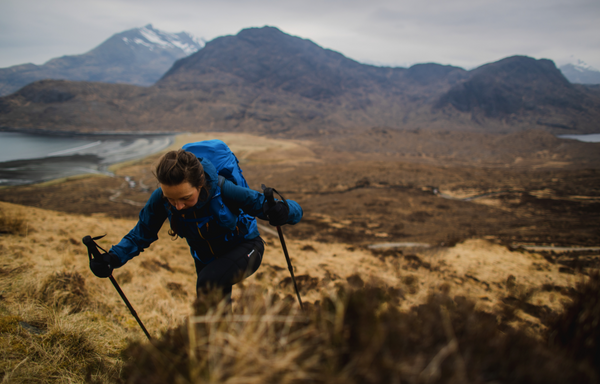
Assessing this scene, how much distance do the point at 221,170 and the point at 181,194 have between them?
612mm

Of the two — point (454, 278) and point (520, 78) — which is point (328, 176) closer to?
point (454, 278)

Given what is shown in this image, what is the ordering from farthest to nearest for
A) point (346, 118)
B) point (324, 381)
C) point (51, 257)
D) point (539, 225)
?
point (346, 118)
point (539, 225)
point (51, 257)
point (324, 381)

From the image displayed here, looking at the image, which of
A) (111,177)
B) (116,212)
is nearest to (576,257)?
(116,212)

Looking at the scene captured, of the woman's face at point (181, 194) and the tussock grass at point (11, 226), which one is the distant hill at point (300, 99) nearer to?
the tussock grass at point (11, 226)

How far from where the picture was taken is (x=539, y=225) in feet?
33.8

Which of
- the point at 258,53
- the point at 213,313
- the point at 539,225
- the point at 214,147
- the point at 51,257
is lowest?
the point at 539,225

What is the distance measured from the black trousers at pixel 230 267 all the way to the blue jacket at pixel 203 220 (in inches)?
5.0

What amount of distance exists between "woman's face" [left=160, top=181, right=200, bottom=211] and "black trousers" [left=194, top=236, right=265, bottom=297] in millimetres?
538

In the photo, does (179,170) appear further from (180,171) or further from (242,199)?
(242,199)

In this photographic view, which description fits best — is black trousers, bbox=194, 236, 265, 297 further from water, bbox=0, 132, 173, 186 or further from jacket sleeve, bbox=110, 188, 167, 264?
water, bbox=0, 132, 173, 186

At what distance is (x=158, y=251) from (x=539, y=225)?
13222 mm

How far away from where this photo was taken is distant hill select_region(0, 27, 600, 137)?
56906 millimetres

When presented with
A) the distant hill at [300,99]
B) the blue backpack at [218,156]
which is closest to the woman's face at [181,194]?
the blue backpack at [218,156]

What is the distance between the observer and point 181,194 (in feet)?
6.14
